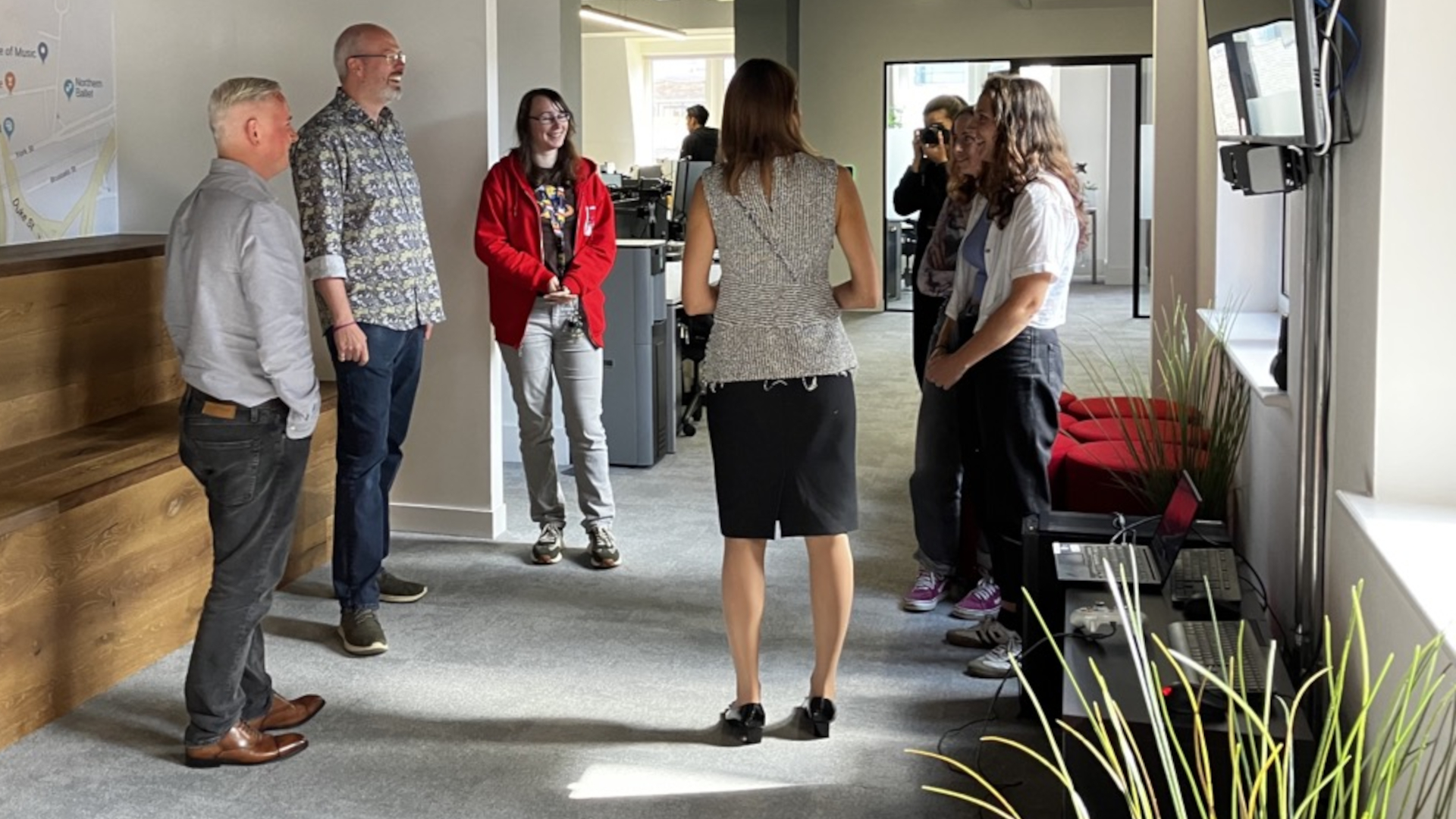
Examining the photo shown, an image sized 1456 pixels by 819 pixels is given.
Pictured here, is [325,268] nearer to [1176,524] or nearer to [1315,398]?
[1176,524]

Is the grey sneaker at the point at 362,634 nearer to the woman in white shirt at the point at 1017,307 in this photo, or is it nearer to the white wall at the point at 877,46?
the woman in white shirt at the point at 1017,307

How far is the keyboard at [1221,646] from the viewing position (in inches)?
98.4

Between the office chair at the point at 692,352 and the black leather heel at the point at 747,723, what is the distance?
374cm

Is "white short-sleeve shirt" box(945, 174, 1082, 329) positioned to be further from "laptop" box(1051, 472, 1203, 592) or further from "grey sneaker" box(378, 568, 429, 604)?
"grey sneaker" box(378, 568, 429, 604)

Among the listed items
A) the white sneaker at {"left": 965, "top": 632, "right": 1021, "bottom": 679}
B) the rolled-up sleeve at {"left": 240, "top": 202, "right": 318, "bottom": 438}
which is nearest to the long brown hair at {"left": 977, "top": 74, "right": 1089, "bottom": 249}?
the white sneaker at {"left": 965, "top": 632, "right": 1021, "bottom": 679}

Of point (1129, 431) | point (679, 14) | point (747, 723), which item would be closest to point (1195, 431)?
point (1129, 431)

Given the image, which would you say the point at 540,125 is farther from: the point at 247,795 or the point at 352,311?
the point at 247,795

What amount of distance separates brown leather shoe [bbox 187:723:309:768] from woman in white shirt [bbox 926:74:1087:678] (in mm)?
1747

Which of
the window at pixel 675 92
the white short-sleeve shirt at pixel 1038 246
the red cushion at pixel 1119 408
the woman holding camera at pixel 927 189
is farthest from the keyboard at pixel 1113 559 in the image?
the window at pixel 675 92

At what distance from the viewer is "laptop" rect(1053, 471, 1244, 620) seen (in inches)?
120

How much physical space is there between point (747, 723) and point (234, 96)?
71.2 inches

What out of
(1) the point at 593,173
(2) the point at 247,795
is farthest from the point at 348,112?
(2) the point at 247,795

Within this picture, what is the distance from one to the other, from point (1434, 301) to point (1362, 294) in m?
0.15

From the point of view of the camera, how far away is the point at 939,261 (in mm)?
4582
